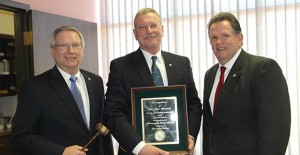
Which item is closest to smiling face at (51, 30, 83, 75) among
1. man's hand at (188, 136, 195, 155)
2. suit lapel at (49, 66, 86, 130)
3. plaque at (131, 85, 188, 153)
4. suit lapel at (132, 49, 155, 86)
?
suit lapel at (49, 66, 86, 130)

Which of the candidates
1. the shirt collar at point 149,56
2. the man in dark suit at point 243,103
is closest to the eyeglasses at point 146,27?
the shirt collar at point 149,56

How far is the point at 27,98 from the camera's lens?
6.87ft

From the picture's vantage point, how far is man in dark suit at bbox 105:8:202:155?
2.21 meters

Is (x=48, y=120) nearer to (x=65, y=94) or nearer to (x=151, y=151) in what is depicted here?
(x=65, y=94)

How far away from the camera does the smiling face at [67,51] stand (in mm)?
2229

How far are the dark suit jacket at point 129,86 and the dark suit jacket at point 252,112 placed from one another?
232 millimetres

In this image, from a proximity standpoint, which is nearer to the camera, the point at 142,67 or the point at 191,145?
the point at 191,145

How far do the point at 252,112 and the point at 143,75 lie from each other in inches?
30.3

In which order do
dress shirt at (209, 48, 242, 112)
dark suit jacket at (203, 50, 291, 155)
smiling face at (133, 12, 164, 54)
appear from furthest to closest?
1. smiling face at (133, 12, 164, 54)
2. dress shirt at (209, 48, 242, 112)
3. dark suit jacket at (203, 50, 291, 155)

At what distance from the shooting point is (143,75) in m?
2.26

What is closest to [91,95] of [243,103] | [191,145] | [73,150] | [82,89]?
[82,89]

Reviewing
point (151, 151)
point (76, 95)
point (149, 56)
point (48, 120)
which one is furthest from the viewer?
point (149, 56)

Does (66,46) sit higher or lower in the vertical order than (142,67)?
higher

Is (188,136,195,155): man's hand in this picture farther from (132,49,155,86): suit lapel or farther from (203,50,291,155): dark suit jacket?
(132,49,155,86): suit lapel
